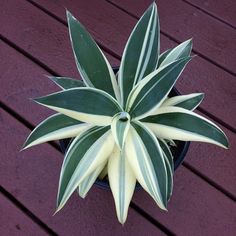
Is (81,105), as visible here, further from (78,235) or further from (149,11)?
(78,235)

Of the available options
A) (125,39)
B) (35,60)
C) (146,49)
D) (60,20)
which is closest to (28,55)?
(35,60)

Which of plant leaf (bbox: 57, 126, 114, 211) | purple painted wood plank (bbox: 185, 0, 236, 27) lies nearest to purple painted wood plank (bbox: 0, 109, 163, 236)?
plant leaf (bbox: 57, 126, 114, 211)

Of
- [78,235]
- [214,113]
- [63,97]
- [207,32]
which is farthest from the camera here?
[207,32]

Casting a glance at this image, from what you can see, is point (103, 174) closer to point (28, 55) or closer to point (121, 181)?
point (121, 181)

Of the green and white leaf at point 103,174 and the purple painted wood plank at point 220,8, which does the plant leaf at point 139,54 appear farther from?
the purple painted wood plank at point 220,8

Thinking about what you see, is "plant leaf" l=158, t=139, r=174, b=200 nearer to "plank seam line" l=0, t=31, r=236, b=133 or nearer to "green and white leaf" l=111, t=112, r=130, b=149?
"green and white leaf" l=111, t=112, r=130, b=149

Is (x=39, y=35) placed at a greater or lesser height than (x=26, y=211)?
greater

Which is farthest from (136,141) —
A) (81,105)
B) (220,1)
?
(220,1)
